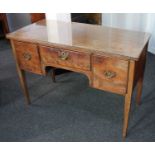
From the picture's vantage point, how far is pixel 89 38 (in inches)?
55.9

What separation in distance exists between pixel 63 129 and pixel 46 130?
0.43 feet

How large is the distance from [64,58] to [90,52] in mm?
200

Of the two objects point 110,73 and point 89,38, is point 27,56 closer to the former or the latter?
point 89,38

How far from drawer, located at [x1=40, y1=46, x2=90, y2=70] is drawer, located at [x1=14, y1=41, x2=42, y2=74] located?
0.06 metres

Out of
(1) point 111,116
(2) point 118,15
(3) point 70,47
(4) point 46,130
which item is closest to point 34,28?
(3) point 70,47

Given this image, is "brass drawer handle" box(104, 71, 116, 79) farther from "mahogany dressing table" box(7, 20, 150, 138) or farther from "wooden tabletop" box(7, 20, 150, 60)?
"wooden tabletop" box(7, 20, 150, 60)

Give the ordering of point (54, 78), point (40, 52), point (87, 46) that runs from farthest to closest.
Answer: point (54, 78) < point (40, 52) < point (87, 46)

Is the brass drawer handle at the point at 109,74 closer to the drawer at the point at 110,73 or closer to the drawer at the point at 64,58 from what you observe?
the drawer at the point at 110,73

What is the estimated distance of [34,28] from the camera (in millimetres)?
1640

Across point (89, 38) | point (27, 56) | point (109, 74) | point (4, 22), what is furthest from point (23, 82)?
point (4, 22)

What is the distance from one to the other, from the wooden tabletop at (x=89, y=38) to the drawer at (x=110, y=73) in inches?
2.0

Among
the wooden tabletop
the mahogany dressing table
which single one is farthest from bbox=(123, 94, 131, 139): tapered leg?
the wooden tabletop

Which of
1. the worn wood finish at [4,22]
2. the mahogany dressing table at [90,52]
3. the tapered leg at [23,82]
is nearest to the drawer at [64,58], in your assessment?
the mahogany dressing table at [90,52]

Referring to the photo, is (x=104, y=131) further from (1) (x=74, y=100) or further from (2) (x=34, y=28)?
(2) (x=34, y=28)
